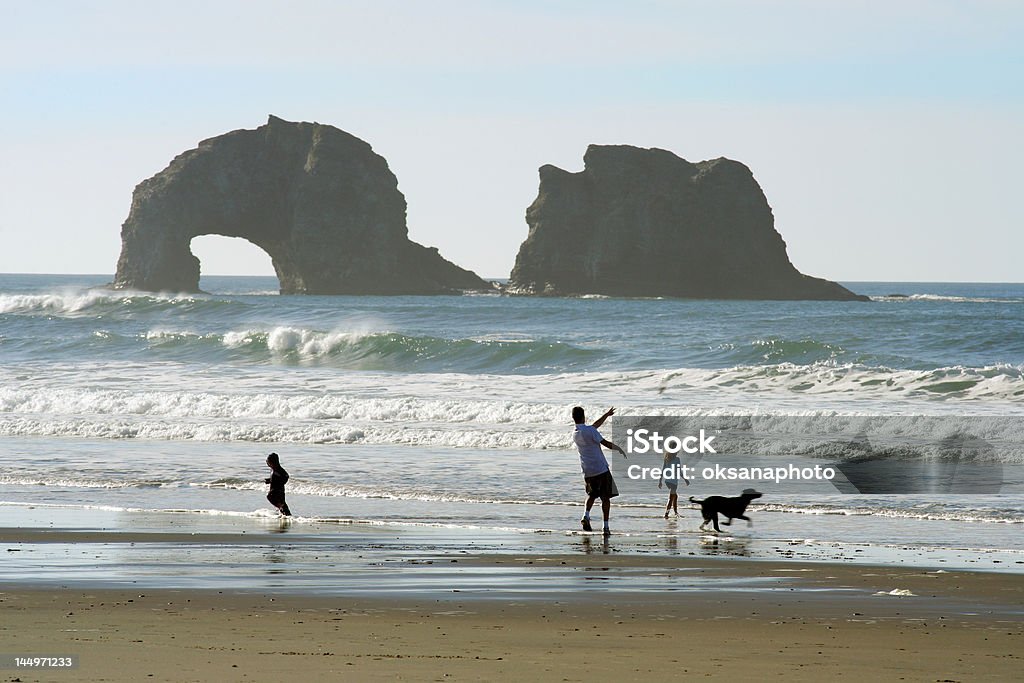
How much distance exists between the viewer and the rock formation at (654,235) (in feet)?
438

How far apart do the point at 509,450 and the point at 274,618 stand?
42.5ft

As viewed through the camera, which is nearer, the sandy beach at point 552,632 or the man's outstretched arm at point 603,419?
the sandy beach at point 552,632

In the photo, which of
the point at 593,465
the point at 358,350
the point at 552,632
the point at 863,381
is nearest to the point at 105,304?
the point at 358,350

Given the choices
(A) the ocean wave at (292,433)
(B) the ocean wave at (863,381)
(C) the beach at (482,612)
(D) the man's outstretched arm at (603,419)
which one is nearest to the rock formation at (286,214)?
(B) the ocean wave at (863,381)

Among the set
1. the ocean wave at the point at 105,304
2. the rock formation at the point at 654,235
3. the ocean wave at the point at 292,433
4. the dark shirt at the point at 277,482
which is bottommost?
the ocean wave at the point at 292,433

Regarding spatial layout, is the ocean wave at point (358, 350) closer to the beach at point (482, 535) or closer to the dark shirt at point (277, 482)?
the beach at point (482, 535)

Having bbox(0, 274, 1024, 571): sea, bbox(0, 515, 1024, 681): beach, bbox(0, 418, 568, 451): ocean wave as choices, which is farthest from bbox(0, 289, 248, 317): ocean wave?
bbox(0, 515, 1024, 681): beach

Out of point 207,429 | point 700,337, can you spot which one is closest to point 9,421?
point 207,429

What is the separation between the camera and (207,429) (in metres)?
24.1

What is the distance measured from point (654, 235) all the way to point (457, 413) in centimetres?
11229

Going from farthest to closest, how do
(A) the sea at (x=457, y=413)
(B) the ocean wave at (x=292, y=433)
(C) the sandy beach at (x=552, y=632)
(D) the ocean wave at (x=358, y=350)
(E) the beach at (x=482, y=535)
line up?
1. (D) the ocean wave at (x=358, y=350)
2. (B) the ocean wave at (x=292, y=433)
3. (A) the sea at (x=457, y=413)
4. (E) the beach at (x=482, y=535)
5. (C) the sandy beach at (x=552, y=632)

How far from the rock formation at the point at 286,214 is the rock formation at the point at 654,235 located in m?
14.8

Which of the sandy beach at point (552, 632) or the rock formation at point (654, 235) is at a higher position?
the rock formation at point (654, 235)

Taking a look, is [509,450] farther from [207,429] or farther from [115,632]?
[115,632]
